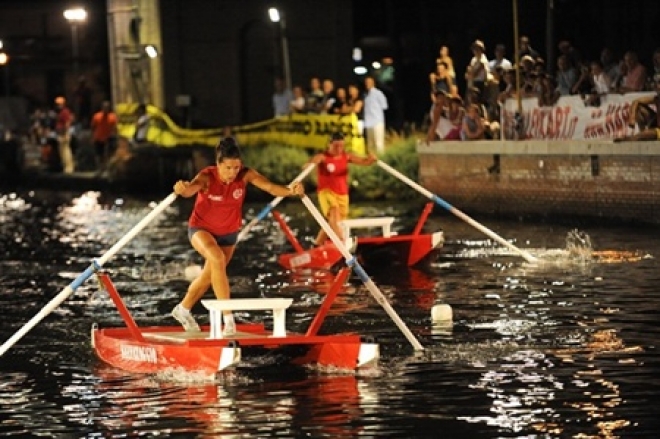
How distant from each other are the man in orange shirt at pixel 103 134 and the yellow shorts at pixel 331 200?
24.3m

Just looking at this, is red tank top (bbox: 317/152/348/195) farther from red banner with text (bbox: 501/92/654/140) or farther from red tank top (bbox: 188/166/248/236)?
red tank top (bbox: 188/166/248/236)

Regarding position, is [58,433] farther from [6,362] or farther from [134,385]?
[6,362]

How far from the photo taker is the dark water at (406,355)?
14.4m

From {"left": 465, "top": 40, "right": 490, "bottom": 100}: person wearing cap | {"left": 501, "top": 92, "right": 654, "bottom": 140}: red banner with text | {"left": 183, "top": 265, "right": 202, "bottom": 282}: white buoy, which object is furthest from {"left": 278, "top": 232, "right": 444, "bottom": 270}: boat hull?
{"left": 465, "top": 40, "right": 490, "bottom": 100}: person wearing cap

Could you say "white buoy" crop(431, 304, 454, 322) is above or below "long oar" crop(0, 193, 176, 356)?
below

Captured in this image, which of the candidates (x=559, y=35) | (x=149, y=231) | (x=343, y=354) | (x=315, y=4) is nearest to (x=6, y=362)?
(x=343, y=354)

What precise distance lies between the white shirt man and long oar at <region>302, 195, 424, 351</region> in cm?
2056

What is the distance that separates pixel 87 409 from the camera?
1530cm

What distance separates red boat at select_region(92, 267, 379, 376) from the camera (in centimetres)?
1588

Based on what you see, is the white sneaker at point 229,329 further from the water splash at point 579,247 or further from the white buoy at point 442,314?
the water splash at point 579,247

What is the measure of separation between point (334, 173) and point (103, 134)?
2511 cm

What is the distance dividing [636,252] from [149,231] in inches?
401

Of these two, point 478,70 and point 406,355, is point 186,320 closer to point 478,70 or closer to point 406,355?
point 406,355

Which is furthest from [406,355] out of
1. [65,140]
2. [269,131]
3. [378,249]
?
[65,140]
